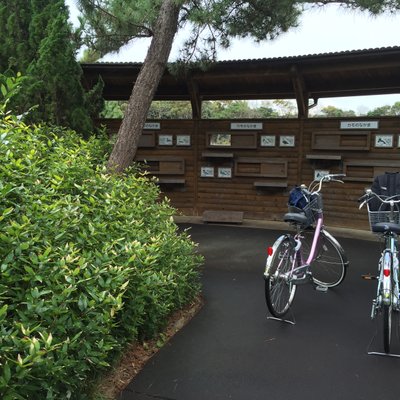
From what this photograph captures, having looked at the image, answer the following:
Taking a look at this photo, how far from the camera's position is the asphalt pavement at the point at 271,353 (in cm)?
288

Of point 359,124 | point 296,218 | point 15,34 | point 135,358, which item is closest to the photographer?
point 135,358

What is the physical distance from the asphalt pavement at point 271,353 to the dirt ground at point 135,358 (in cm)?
6

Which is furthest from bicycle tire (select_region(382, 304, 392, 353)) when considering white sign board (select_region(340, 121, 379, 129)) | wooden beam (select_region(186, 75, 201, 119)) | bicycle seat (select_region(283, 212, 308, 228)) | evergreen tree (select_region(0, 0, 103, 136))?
wooden beam (select_region(186, 75, 201, 119))

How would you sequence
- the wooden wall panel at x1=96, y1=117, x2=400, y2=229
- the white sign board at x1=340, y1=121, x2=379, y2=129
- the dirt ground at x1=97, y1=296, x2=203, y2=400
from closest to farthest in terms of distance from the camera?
the dirt ground at x1=97, y1=296, x2=203, y2=400 < the white sign board at x1=340, y1=121, x2=379, y2=129 < the wooden wall panel at x1=96, y1=117, x2=400, y2=229

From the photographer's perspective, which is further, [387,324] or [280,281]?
[280,281]

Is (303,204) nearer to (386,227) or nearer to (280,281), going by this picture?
(280,281)

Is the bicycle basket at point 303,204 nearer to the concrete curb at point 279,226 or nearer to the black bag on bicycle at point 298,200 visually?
the black bag on bicycle at point 298,200

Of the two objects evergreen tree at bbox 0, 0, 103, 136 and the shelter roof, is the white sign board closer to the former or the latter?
the shelter roof

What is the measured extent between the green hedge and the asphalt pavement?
1.28 feet

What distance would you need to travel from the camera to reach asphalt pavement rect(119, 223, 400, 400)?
288 cm

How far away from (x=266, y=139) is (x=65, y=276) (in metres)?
7.62

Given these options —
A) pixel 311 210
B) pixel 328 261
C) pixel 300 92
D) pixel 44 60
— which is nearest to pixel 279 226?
pixel 300 92

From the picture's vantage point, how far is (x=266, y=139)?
368 inches

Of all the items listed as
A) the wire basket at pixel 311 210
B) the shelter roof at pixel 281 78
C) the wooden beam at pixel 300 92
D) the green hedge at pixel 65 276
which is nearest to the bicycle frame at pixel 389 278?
the wire basket at pixel 311 210
